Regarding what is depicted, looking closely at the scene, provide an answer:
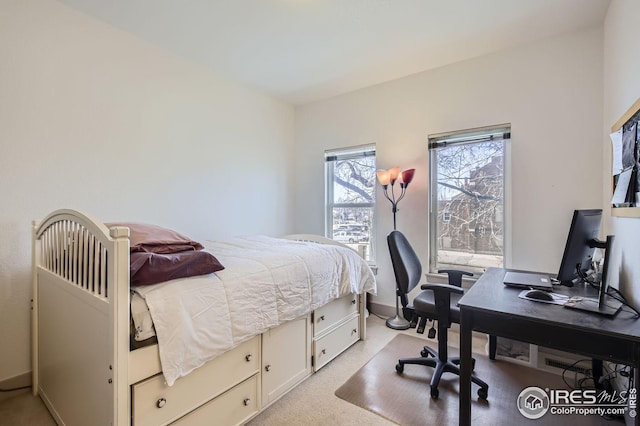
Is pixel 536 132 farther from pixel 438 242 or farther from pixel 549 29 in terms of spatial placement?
pixel 438 242

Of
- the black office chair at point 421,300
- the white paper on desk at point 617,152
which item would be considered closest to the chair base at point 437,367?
the black office chair at point 421,300

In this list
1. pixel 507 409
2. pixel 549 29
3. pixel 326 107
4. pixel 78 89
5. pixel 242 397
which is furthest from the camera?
pixel 326 107

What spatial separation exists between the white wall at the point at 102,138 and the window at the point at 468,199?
2.02 metres

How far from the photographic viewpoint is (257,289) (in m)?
1.63

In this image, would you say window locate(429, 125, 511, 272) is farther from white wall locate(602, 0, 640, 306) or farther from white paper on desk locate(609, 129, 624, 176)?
white paper on desk locate(609, 129, 624, 176)

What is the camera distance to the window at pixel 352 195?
3.44 metres

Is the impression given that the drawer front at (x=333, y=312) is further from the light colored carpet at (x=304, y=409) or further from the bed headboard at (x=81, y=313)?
the bed headboard at (x=81, y=313)

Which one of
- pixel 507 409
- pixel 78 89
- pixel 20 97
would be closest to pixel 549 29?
pixel 507 409

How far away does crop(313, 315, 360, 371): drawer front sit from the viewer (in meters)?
2.15

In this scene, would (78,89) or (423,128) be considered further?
(423,128)

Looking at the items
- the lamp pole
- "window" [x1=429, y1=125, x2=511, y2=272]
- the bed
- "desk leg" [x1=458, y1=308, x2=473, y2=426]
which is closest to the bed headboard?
the bed

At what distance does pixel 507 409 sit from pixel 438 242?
4.99 feet

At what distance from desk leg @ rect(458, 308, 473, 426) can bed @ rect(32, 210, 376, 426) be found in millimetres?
945

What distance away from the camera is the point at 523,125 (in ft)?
8.14
